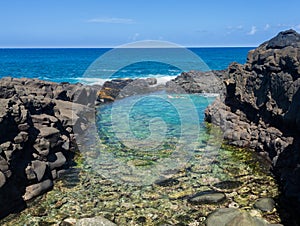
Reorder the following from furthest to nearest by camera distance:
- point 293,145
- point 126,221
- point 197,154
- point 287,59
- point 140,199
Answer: point 197,154 < point 287,59 < point 293,145 < point 140,199 < point 126,221

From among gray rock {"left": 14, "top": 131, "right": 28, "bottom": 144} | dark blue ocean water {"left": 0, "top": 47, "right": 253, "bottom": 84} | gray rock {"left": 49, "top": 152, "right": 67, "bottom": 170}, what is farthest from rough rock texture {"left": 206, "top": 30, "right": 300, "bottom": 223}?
dark blue ocean water {"left": 0, "top": 47, "right": 253, "bottom": 84}

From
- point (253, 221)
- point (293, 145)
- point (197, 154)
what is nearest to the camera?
point (253, 221)

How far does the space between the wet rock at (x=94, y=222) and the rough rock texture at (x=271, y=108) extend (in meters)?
7.26

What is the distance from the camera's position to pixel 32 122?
58.7 ft

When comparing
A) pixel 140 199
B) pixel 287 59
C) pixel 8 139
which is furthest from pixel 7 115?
pixel 287 59

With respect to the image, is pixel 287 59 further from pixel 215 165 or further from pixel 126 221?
pixel 126 221

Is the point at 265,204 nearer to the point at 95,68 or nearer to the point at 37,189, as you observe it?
the point at 37,189

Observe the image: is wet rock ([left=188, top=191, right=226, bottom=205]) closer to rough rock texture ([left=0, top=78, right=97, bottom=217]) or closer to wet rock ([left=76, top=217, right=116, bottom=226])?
wet rock ([left=76, top=217, right=116, bottom=226])

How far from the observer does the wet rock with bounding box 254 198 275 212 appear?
13.3 meters

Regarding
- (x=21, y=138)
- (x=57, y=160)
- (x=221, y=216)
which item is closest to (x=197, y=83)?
(x=57, y=160)

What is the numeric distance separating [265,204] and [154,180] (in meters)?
5.43

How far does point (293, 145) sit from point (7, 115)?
1369 cm

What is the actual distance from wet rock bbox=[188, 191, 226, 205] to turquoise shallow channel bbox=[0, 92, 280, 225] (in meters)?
0.05

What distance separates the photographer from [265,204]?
44.4 feet
